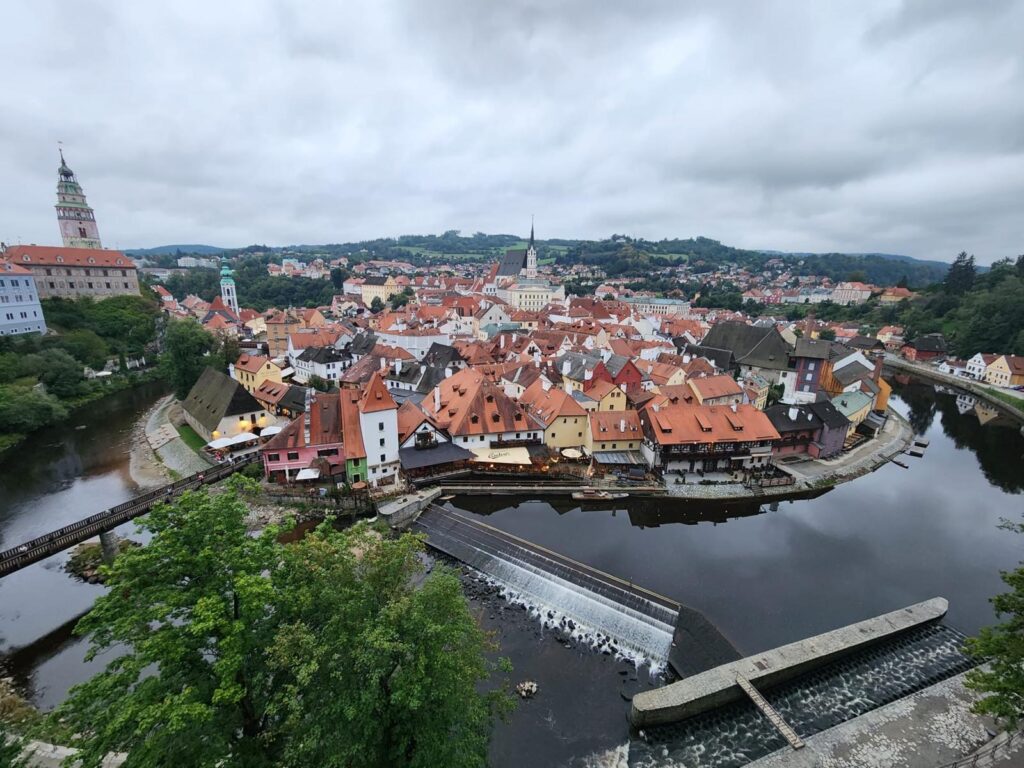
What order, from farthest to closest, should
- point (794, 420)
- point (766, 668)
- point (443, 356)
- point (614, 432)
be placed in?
point (443, 356)
point (794, 420)
point (614, 432)
point (766, 668)

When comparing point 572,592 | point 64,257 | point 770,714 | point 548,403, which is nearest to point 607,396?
point 548,403

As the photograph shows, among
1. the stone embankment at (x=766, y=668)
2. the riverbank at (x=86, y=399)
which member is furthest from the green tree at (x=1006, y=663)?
the riverbank at (x=86, y=399)

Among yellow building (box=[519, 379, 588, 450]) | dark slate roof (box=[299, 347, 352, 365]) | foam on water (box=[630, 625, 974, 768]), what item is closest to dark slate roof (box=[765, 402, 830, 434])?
yellow building (box=[519, 379, 588, 450])

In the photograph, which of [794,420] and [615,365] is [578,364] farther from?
[794,420]

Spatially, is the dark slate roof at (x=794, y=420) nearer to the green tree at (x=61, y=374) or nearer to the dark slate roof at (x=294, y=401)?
the dark slate roof at (x=294, y=401)

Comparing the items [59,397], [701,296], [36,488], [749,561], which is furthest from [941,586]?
[701,296]

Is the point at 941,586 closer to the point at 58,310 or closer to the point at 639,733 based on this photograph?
the point at 639,733

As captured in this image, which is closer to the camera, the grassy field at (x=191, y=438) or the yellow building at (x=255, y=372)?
the grassy field at (x=191, y=438)
